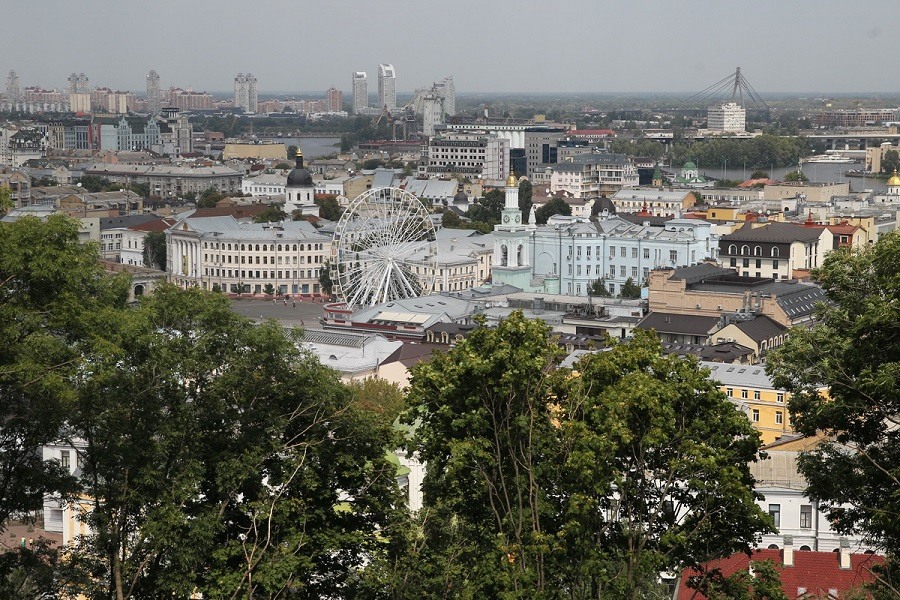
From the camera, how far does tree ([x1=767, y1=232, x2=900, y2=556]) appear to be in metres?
14.2

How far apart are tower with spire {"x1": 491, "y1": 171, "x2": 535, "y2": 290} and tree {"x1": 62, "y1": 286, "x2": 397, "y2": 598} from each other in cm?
3831

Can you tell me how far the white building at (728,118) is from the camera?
179m

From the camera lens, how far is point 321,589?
1644cm

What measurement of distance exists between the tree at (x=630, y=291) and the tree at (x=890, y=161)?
70977mm

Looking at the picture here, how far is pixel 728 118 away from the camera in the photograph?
18138 centimetres

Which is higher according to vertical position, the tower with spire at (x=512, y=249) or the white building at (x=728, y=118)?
the white building at (x=728, y=118)

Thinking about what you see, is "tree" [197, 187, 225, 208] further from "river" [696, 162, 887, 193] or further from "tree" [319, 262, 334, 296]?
"river" [696, 162, 887, 193]

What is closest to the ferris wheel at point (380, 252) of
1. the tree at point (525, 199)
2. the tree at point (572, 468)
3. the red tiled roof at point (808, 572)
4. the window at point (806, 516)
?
the tree at point (525, 199)

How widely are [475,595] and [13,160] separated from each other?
5031 inches

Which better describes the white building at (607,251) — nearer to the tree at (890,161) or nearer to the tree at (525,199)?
the tree at (525,199)

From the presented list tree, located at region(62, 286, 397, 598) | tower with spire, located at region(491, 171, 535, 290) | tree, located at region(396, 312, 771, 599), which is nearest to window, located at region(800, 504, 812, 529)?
tree, located at region(396, 312, 771, 599)

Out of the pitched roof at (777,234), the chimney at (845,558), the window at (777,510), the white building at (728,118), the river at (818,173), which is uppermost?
the white building at (728,118)

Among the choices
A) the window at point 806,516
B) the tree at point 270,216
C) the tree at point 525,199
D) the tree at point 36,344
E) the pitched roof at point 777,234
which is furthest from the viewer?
the tree at point 525,199

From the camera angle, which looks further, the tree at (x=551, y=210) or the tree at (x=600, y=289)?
the tree at (x=551, y=210)
